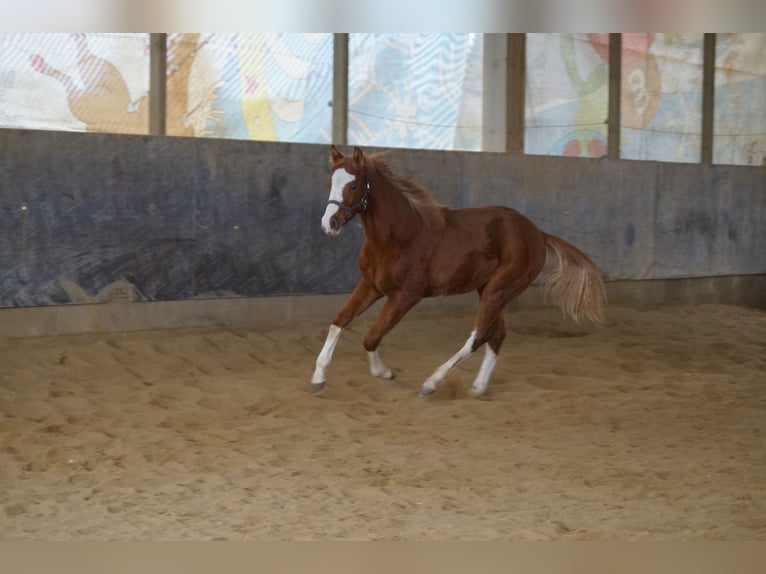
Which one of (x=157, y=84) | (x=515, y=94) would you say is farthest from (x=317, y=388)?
(x=515, y=94)

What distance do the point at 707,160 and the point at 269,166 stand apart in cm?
631

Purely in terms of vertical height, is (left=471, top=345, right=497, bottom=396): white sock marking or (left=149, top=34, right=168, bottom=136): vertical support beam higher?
(left=149, top=34, right=168, bottom=136): vertical support beam

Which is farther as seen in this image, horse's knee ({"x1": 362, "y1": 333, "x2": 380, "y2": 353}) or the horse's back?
the horse's back

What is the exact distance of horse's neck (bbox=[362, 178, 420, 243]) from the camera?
16.7 feet

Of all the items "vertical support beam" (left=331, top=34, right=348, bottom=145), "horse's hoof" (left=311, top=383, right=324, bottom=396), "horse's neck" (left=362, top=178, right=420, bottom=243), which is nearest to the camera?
"horse's hoof" (left=311, top=383, right=324, bottom=396)

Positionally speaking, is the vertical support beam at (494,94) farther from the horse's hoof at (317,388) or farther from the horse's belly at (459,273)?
the horse's hoof at (317,388)

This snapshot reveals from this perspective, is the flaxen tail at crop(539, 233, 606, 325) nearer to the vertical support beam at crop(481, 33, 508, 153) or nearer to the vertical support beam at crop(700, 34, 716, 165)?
the vertical support beam at crop(481, 33, 508, 153)

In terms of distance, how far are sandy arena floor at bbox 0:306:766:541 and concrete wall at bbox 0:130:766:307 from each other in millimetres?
392

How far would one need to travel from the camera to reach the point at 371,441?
13.4ft

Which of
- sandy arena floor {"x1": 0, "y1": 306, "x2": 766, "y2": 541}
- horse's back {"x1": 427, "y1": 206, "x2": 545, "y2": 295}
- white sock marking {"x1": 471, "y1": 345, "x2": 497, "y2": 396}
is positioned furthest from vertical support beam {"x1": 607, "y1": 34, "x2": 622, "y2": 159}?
white sock marking {"x1": 471, "y1": 345, "x2": 497, "y2": 396}

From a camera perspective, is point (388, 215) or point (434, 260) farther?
point (434, 260)

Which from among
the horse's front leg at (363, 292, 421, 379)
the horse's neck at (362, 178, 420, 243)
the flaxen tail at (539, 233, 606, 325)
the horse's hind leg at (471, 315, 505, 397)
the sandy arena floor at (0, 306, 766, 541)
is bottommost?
the sandy arena floor at (0, 306, 766, 541)

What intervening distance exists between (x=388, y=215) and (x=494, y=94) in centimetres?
393

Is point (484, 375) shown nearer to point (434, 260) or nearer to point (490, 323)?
point (490, 323)
